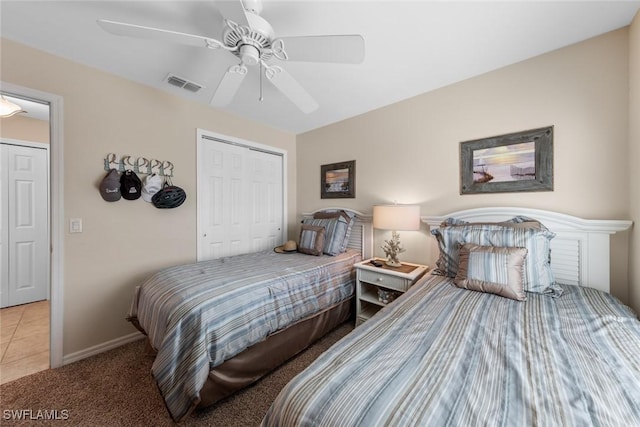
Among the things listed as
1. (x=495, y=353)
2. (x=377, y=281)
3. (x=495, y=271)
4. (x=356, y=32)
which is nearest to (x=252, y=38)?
(x=356, y=32)

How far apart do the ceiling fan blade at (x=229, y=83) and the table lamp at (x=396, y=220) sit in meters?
1.65

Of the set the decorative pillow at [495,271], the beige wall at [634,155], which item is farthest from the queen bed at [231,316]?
the beige wall at [634,155]

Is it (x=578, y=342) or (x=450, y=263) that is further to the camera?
(x=450, y=263)

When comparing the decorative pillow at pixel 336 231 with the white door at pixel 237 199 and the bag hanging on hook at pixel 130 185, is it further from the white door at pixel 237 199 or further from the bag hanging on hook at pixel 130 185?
the bag hanging on hook at pixel 130 185

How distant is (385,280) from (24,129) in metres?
4.77

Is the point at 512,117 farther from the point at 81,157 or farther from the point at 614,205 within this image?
the point at 81,157

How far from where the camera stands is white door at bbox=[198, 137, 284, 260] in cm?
282

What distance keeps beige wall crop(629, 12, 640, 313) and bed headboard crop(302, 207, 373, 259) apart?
6.37ft

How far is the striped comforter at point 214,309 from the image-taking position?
1.38 metres

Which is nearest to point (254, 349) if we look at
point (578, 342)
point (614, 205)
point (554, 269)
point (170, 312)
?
point (170, 312)

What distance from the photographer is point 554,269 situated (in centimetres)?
180

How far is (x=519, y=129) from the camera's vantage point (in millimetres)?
1981

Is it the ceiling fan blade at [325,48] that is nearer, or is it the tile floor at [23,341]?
the ceiling fan blade at [325,48]

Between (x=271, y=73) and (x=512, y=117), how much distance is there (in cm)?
198
